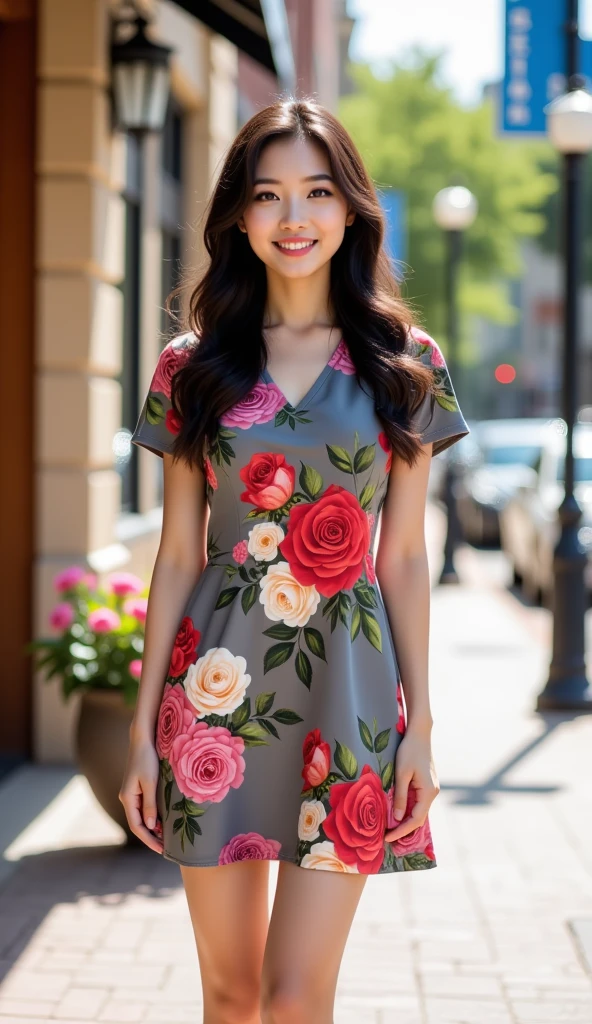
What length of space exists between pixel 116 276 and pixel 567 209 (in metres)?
3.39

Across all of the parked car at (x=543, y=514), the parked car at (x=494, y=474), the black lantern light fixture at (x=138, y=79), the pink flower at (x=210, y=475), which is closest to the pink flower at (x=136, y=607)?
the black lantern light fixture at (x=138, y=79)

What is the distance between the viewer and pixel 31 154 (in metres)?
6.60

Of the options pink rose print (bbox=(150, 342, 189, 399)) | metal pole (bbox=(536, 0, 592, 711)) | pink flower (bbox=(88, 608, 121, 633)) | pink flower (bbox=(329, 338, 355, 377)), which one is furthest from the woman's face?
metal pole (bbox=(536, 0, 592, 711))

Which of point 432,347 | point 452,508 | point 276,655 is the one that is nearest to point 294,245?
point 432,347

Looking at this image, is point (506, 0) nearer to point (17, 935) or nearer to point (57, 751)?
point (57, 751)

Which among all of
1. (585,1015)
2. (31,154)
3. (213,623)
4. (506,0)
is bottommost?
(585,1015)

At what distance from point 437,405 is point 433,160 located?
1128 inches

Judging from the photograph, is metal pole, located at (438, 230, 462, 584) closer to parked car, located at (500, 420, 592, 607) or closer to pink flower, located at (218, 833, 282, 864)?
parked car, located at (500, 420, 592, 607)

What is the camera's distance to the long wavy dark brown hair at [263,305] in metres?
2.62

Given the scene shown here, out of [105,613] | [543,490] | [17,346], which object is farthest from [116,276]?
[543,490]

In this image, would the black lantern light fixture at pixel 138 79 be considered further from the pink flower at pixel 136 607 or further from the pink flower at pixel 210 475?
the pink flower at pixel 210 475

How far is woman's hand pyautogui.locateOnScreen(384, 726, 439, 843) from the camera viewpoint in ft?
8.30

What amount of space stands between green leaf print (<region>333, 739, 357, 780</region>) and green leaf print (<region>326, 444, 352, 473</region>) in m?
0.50

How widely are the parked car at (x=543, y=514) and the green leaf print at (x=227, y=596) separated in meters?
10.1
